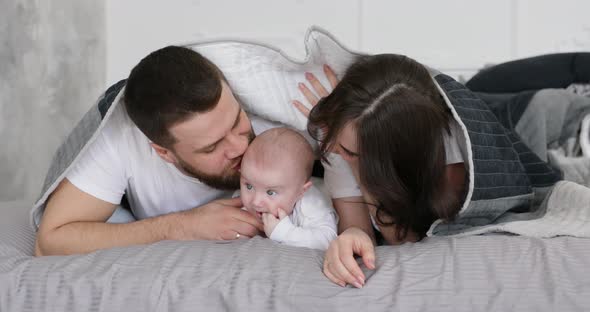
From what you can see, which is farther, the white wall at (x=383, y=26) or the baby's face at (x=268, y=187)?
the white wall at (x=383, y=26)

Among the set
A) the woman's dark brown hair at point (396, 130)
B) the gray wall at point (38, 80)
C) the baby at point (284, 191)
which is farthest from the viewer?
the gray wall at point (38, 80)

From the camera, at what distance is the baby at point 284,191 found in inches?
58.6

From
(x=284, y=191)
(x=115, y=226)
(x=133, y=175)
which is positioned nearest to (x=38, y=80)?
(x=133, y=175)

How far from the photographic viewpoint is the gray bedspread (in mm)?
1115

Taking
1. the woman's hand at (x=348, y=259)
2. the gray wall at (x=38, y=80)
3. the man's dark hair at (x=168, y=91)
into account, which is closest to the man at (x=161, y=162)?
the man's dark hair at (x=168, y=91)

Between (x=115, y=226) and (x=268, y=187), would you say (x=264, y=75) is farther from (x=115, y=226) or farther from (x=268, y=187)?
(x=115, y=226)

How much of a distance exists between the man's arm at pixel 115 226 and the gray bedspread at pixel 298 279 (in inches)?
7.9

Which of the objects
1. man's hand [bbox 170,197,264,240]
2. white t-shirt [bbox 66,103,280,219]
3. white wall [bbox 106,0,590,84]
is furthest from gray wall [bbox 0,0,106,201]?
man's hand [bbox 170,197,264,240]

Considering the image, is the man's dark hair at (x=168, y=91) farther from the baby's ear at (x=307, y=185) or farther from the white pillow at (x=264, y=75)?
the baby's ear at (x=307, y=185)

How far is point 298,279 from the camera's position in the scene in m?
1.17

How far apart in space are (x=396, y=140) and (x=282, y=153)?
272 mm

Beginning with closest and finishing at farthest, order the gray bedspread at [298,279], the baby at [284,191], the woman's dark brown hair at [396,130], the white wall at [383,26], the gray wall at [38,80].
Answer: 1. the gray bedspread at [298,279]
2. the woman's dark brown hair at [396,130]
3. the baby at [284,191]
4. the gray wall at [38,80]
5. the white wall at [383,26]

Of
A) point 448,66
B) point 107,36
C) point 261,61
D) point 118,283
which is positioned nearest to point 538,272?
point 118,283

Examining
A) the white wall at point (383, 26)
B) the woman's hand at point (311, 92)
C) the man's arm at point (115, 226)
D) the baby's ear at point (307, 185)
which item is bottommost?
the man's arm at point (115, 226)
